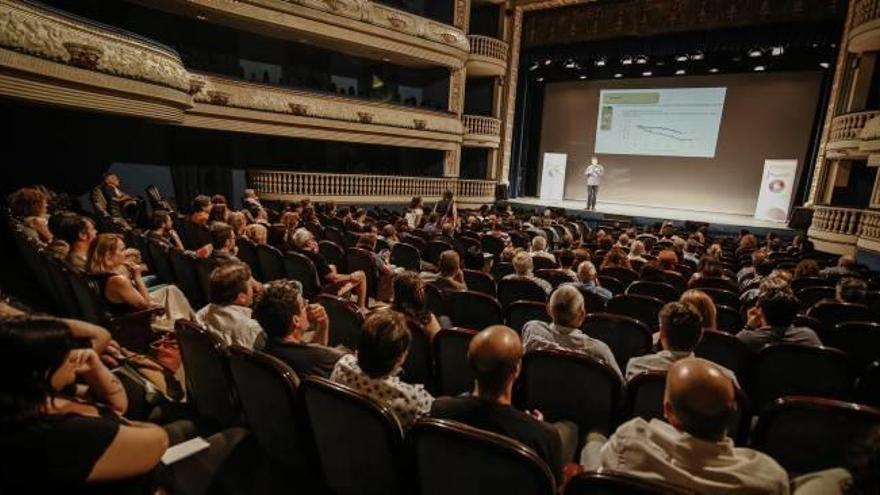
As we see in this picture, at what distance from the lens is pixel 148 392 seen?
208cm

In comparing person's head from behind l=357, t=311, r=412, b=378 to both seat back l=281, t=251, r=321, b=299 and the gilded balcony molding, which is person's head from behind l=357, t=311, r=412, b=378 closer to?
seat back l=281, t=251, r=321, b=299

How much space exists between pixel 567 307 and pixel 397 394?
46.6 inches

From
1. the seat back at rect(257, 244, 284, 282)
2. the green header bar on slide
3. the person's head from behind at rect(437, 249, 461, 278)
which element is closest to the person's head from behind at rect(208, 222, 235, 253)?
the seat back at rect(257, 244, 284, 282)

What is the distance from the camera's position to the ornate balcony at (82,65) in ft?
17.4

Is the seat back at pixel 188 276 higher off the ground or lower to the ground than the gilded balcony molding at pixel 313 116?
lower

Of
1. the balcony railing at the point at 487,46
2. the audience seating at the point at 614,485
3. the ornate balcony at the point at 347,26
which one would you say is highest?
the balcony railing at the point at 487,46

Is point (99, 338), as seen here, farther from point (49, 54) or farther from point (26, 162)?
point (26, 162)

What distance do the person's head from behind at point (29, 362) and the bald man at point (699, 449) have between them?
5.38 feet

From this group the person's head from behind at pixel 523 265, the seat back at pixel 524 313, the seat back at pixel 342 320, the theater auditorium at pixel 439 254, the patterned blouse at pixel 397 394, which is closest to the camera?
the theater auditorium at pixel 439 254

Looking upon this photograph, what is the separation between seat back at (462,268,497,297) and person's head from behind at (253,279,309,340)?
7.59ft

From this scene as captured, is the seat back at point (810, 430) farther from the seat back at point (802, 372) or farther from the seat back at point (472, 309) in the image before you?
the seat back at point (472, 309)

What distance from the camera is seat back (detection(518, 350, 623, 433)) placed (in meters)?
2.06

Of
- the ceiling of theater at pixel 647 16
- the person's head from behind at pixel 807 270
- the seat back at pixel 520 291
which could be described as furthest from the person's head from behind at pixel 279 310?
the ceiling of theater at pixel 647 16

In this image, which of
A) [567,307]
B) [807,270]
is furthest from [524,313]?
[807,270]
